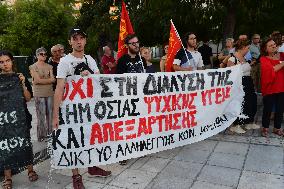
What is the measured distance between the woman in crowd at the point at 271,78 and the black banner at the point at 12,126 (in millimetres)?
4170

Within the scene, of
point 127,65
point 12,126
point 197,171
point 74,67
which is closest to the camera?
point 74,67

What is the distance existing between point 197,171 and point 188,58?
2.25m

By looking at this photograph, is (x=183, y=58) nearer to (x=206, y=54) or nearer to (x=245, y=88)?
(x=245, y=88)

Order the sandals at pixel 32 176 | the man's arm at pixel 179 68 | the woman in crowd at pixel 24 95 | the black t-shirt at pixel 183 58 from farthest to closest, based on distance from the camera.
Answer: the black t-shirt at pixel 183 58 → the man's arm at pixel 179 68 → the sandals at pixel 32 176 → the woman in crowd at pixel 24 95

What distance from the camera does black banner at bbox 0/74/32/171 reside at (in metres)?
4.15

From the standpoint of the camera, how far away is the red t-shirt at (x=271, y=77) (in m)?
5.79

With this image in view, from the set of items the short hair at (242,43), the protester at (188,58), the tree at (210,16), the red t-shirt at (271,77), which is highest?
the tree at (210,16)

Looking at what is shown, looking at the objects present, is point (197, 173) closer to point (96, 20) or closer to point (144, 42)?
point (144, 42)

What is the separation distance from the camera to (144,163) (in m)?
5.03

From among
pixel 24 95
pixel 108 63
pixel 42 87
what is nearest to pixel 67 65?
pixel 24 95

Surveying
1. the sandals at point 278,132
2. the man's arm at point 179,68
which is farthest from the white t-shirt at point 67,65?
the sandals at point 278,132

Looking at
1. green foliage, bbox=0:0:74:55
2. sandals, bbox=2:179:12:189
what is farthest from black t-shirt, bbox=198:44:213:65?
green foliage, bbox=0:0:74:55

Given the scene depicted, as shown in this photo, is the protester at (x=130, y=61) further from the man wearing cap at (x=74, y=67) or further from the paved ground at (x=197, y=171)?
the man wearing cap at (x=74, y=67)

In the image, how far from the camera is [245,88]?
6.38 m
